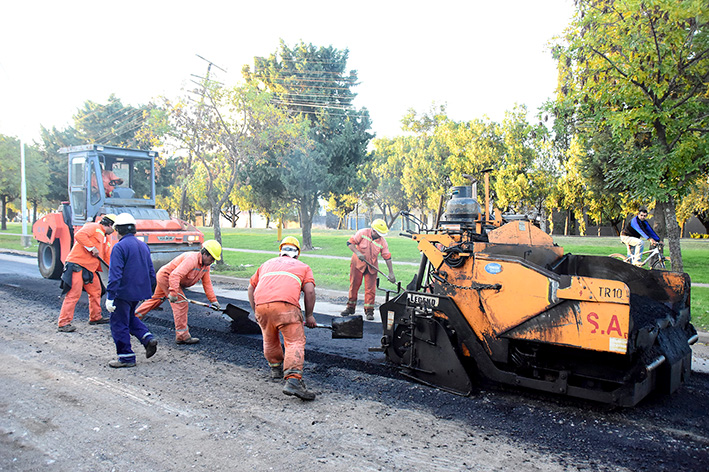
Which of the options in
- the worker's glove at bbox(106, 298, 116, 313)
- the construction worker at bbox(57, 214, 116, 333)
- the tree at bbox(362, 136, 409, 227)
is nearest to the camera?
the worker's glove at bbox(106, 298, 116, 313)

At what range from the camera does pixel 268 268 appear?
4.82 m

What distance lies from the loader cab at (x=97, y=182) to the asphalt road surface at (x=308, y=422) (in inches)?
191

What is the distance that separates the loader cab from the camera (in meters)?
10.0

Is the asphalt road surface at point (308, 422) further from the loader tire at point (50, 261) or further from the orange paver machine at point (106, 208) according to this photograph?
the loader tire at point (50, 261)

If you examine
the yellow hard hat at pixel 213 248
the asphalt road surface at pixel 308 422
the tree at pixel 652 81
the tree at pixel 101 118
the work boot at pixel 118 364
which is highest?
the tree at pixel 101 118

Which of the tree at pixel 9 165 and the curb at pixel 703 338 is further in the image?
the tree at pixel 9 165

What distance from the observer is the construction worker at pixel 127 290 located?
17.4 ft

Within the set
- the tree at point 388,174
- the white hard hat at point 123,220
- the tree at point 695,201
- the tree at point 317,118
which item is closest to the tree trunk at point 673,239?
the white hard hat at point 123,220

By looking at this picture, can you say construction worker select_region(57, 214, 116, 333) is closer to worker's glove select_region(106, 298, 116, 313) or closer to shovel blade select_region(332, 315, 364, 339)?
worker's glove select_region(106, 298, 116, 313)

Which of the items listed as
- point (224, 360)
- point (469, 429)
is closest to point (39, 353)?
point (224, 360)

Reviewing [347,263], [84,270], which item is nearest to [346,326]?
[84,270]

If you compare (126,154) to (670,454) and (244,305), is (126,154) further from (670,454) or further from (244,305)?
(670,454)

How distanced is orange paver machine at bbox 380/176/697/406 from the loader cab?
7.45m

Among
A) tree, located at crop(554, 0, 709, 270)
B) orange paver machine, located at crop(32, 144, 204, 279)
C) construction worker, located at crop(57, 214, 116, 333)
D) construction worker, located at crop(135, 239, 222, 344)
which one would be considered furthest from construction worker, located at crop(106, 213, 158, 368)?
tree, located at crop(554, 0, 709, 270)
